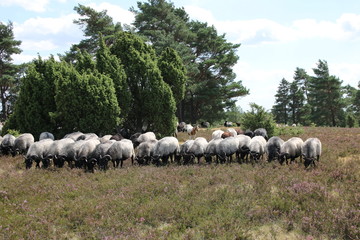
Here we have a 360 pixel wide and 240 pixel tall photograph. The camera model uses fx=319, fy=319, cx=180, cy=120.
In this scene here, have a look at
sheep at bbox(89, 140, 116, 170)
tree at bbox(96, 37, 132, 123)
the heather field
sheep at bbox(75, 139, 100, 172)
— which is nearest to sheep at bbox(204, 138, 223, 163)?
the heather field

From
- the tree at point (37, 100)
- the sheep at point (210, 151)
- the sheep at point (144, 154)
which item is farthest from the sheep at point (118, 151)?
the tree at point (37, 100)

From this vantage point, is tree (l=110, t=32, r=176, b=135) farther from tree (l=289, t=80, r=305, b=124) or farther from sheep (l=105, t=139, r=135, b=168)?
tree (l=289, t=80, r=305, b=124)

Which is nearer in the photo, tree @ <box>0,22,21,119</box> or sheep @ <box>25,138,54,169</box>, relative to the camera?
sheep @ <box>25,138,54,169</box>

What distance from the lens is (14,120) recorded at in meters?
27.6

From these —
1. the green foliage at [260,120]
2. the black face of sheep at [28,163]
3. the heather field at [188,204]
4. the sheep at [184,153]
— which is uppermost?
the green foliage at [260,120]

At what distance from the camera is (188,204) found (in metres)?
10.6

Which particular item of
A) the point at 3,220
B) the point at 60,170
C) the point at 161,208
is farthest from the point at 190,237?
the point at 60,170

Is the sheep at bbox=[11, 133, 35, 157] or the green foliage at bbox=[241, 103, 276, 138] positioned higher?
the green foliage at bbox=[241, 103, 276, 138]

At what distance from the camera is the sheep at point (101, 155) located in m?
16.8

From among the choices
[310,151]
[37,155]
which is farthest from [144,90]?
[310,151]

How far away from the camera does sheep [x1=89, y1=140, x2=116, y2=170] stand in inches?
661

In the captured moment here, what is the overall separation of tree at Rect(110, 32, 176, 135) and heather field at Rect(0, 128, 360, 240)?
1246cm

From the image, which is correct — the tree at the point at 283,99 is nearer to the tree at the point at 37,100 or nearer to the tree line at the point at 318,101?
the tree line at the point at 318,101

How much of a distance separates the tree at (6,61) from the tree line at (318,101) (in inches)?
2035
